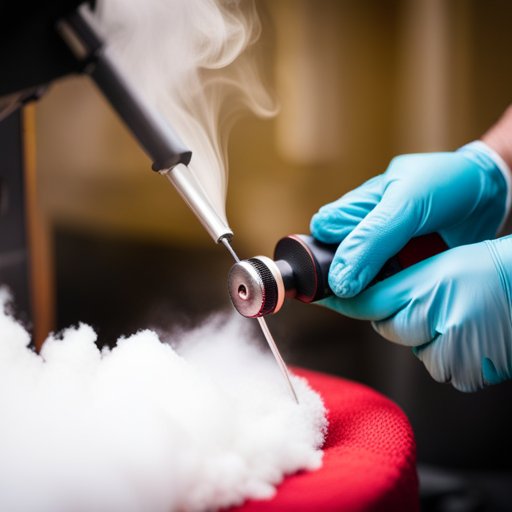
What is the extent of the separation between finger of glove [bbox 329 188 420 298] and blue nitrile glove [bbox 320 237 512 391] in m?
0.04

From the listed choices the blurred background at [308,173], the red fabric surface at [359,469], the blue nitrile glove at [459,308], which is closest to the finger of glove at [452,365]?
the blue nitrile glove at [459,308]

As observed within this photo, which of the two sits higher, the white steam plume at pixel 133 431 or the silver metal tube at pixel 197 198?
the silver metal tube at pixel 197 198

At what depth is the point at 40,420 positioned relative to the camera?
0.54 m

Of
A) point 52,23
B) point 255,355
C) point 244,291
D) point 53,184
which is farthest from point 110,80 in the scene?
point 53,184

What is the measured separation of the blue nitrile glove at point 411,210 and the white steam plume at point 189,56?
0.22m

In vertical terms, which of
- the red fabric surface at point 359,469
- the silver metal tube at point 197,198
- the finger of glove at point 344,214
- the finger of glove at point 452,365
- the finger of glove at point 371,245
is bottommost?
the finger of glove at point 452,365

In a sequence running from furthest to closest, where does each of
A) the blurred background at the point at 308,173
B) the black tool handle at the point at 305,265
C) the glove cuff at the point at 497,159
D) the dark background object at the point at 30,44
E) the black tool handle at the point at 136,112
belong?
the blurred background at the point at 308,173
the glove cuff at the point at 497,159
the black tool handle at the point at 305,265
the black tool handle at the point at 136,112
the dark background object at the point at 30,44

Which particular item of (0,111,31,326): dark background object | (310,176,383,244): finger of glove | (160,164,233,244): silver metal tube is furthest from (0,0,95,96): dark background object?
(0,111,31,326): dark background object

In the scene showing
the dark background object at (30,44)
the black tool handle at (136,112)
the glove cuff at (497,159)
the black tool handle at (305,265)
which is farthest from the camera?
the glove cuff at (497,159)

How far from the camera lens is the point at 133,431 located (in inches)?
20.5

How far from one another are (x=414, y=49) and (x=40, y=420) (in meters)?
1.70

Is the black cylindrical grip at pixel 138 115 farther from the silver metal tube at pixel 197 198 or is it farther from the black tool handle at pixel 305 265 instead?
the black tool handle at pixel 305 265

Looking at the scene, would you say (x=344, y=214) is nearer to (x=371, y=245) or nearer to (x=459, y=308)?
(x=371, y=245)

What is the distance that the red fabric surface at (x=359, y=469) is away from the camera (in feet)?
1.58
